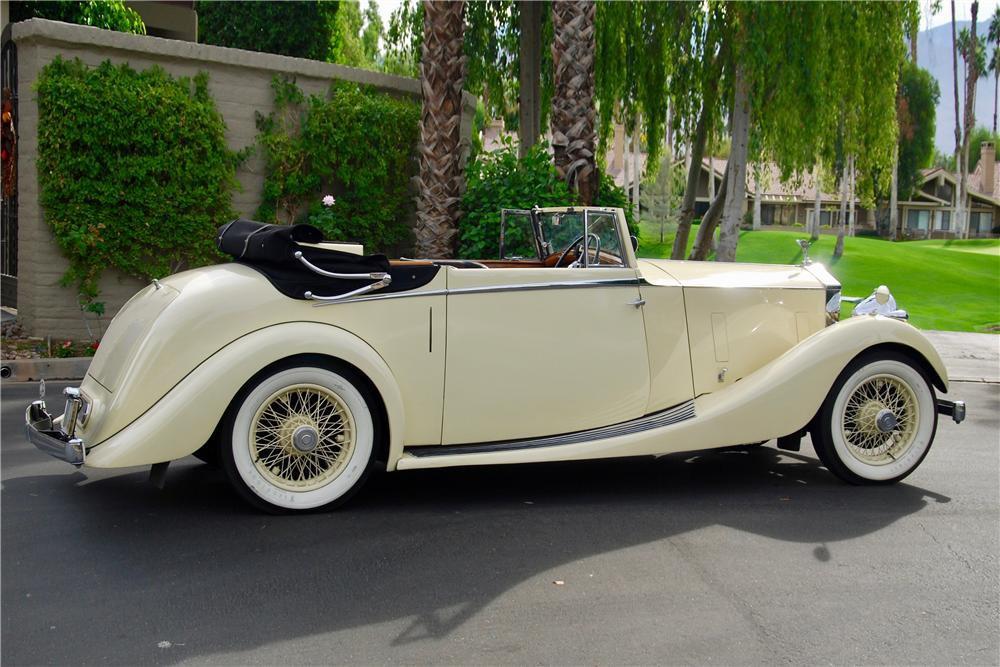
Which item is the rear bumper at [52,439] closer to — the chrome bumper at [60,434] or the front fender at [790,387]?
the chrome bumper at [60,434]

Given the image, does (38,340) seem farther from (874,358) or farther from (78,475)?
(874,358)

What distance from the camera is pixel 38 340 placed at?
1030 cm

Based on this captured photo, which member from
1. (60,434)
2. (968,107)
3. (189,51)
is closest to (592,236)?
(60,434)

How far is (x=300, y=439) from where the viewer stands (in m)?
4.81

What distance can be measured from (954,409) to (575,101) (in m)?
6.96

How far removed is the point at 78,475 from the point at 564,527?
2.90m

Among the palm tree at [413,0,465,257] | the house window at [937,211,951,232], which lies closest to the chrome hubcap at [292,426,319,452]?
the palm tree at [413,0,465,257]

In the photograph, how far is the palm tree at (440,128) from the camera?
11.7 m

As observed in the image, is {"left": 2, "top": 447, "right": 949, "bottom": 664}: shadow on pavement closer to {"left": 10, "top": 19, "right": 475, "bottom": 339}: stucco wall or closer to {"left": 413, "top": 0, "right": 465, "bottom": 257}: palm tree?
{"left": 10, "top": 19, "right": 475, "bottom": 339}: stucco wall

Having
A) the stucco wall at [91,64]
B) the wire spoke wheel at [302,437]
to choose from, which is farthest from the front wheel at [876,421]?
the stucco wall at [91,64]

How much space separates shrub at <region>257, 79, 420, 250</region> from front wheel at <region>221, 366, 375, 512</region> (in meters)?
7.08

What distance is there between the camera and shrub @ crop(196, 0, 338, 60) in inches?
683

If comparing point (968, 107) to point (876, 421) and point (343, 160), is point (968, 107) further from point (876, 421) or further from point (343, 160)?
point (876, 421)

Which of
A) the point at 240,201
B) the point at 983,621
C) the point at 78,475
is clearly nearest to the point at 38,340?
the point at 240,201
